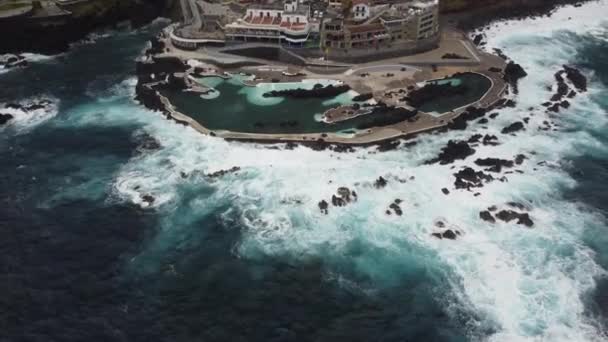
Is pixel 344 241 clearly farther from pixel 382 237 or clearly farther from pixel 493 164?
pixel 493 164

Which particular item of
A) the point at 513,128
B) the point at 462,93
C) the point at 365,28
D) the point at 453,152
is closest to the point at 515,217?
the point at 453,152

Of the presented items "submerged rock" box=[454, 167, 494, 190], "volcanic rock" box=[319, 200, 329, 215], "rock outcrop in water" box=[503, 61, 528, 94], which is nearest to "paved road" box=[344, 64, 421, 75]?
"rock outcrop in water" box=[503, 61, 528, 94]

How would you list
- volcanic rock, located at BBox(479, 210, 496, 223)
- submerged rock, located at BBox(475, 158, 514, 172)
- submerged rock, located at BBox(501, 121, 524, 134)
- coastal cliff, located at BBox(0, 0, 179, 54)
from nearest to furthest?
volcanic rock, located at BBox(479, 210, 496, 223), submerged rock, located at BBox(475, 158, 514, 172), submerged rock, located at BBox(501, 121, 524, 134), coastal cliff, located at BBox(0, 0, 179, 54)

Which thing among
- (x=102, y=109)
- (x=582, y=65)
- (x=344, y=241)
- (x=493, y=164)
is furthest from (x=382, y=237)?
(x=582, y=65)

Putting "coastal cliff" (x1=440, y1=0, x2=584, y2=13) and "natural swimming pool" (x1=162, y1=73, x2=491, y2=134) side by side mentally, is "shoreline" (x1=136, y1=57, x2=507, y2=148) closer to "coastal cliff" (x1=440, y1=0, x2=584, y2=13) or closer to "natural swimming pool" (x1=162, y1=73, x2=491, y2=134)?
"natural swimming pool" (x1=162, y1=73, x2=491, y2=134)

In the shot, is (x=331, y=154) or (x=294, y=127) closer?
(x=331, y=154)

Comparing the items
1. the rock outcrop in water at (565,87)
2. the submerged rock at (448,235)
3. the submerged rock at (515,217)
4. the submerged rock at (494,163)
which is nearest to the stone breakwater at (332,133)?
the rock outcrop in water at (565,87)

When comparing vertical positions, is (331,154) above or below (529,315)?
above
